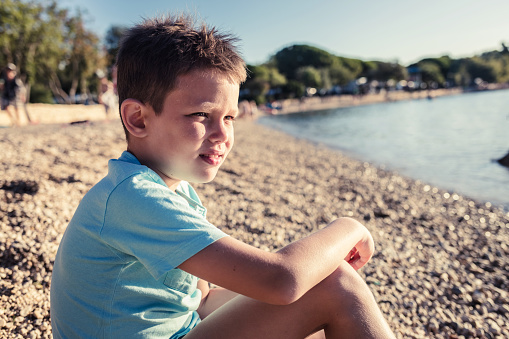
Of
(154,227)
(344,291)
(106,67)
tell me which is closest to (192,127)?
(154,227)

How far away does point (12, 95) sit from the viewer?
12805 millimetres

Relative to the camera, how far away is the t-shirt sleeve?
3.30 ft

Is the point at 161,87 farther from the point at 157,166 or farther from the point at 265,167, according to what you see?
the point at 265,167

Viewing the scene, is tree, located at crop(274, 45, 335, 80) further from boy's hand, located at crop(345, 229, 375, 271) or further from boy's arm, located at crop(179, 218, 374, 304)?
boy's arm, located at crop(179, 218, 374, 304)

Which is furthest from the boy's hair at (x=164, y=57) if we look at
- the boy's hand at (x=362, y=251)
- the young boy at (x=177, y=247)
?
the boy's hand at (x=362, y=251)

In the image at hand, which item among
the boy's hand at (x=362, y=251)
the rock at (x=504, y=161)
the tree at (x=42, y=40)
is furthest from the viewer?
the tree at (x=42, y=40)

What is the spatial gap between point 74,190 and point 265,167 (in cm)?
508

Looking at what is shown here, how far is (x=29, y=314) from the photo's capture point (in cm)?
206

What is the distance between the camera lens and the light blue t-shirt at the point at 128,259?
3.34 ft

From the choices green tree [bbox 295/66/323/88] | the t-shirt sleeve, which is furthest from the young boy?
green tree [bbox 295/66/323/88]

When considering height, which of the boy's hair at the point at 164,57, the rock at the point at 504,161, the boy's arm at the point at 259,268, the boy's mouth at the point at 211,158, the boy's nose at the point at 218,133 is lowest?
the rock at the point at 504,161

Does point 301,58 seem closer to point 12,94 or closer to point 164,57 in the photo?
point 12,94

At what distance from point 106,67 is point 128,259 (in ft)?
127

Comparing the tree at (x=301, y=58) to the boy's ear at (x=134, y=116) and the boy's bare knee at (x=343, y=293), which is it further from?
the boy's bare knee at (x=343, y=293)
